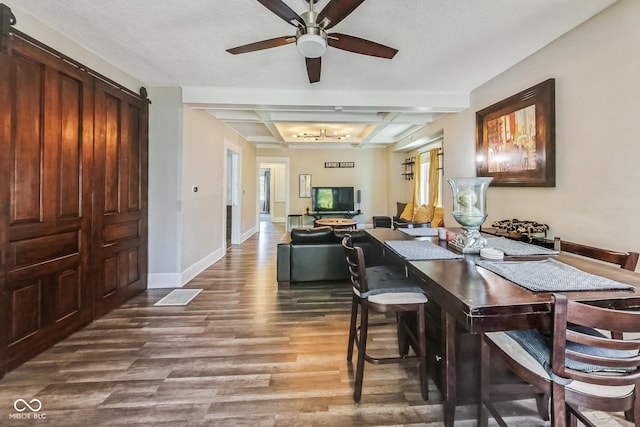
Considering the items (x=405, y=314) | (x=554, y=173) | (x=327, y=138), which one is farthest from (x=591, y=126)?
(x=327, y=138)

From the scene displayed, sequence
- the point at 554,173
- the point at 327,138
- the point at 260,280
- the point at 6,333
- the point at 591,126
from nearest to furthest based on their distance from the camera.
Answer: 1. the point at 6,333
2. the point at 591,126
3. the point at 554,173
4. the point at 260,280
5. the point at 327,138

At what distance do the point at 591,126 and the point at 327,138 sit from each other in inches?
218

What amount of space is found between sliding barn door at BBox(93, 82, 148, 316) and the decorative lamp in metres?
3.24

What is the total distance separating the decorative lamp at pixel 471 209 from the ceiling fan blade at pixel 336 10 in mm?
1288

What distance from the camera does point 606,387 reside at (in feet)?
3.35

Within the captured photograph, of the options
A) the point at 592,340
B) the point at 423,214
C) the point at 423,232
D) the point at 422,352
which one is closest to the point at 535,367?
the point at 592,340

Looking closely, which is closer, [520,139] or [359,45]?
[359,45]

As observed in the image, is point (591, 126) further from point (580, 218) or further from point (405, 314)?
point (405, 314)

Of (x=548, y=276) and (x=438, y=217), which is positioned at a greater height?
(x=438, y=217)

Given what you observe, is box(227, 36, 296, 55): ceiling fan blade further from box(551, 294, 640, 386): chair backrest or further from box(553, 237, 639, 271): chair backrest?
box(553, 237, 639, 271): chair backrest

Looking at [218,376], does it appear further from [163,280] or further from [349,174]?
[349,174]

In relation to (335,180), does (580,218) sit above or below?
below

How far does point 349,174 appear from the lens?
8.79 metres

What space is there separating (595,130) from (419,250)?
1870 millimetres
